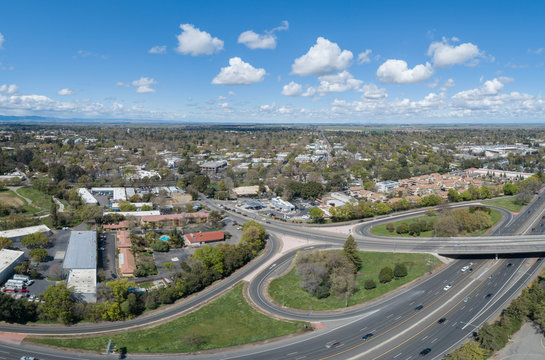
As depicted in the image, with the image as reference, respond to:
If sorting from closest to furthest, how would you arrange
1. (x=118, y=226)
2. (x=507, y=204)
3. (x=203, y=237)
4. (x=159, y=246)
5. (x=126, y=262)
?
(x=126, y=262) → (x=159, y=246) → (x=203, y=237) → (x=118, y=226) → (x=507, y=204)

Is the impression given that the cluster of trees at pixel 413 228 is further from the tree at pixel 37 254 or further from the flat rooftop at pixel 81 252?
the tree at pixel 37 254

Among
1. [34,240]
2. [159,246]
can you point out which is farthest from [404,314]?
[34,240]

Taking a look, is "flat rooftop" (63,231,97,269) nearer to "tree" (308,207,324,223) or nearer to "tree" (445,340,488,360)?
"tree" (308,207,324,223)

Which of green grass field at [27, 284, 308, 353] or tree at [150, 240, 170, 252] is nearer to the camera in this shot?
green grass field at [27, 284, 308, 353]

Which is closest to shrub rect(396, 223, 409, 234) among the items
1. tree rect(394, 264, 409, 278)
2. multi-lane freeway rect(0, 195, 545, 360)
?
multi-lane freeway rect(0, 195, 545, 360)

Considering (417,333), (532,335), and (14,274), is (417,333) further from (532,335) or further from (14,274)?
(14,274)

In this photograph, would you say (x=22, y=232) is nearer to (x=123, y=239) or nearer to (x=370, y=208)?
(x=123, y=239)

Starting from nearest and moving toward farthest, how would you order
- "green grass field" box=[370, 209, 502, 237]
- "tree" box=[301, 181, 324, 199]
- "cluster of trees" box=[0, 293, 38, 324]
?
"cluster of trees" box=[0, 293, 38, 324] < "green grass field" box=[370, 209, 502, 237] < "tree" box=[301, 181, 324, 199]

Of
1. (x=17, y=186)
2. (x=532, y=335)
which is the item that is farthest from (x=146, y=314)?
(x=17, y=186)
